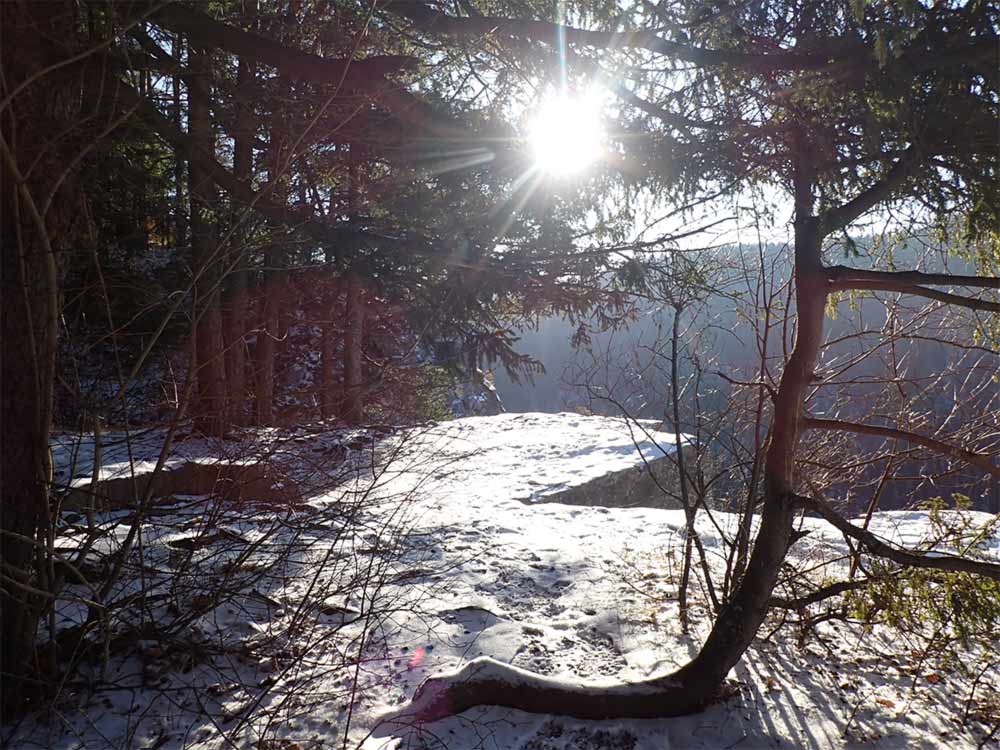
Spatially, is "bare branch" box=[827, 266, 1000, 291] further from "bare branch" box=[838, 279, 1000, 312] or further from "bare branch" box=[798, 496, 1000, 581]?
"bare branch" box=[798, 496, 1000, 581]

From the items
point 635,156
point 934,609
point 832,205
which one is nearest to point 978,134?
point 832,205

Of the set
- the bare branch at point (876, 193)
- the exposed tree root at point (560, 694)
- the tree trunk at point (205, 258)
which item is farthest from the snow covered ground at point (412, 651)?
the bare branch at point (876, 193)

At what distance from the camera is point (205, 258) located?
10.2 ft

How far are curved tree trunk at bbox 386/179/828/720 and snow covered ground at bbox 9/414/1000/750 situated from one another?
8 cm

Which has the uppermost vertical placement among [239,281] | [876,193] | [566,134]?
[566,134]

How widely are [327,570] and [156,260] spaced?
8.63 m

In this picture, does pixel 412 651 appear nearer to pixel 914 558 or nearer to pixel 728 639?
pixel 728 639

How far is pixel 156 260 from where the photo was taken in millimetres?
11047

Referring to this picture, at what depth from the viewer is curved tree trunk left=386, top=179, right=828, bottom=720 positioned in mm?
2982

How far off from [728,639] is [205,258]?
3102mm

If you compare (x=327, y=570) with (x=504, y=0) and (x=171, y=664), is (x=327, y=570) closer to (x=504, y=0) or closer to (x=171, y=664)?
(x=171, y=664)

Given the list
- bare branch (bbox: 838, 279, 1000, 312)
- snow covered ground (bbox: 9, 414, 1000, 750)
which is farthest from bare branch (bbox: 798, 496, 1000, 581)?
snow covered ground (bbox: 9, 414, 1000, 750)

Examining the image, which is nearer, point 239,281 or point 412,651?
point 412,651

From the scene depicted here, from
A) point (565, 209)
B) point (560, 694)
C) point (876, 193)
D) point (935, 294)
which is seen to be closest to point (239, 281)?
point (565, 209)
